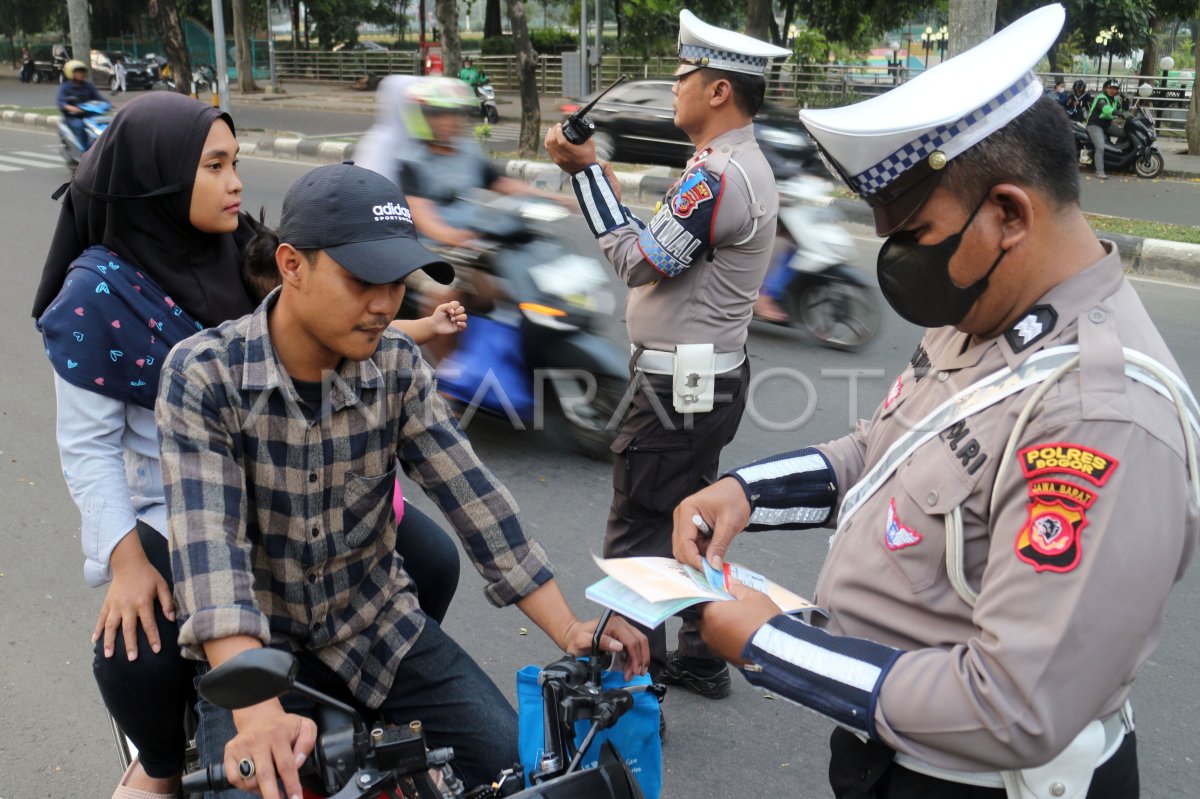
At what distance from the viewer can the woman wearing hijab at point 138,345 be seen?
212 centimetres

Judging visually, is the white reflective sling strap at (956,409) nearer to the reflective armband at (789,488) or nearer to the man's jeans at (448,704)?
the reflective armband at (789,488)

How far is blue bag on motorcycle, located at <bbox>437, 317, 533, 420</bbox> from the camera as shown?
16.9ft

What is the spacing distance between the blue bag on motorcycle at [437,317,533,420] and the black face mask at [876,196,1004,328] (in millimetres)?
3637

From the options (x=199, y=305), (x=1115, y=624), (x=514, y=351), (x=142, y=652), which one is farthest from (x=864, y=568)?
(x=514, y=351)

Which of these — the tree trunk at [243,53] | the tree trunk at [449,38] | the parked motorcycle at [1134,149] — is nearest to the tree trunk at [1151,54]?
the parked motorcycle at [1134,149]

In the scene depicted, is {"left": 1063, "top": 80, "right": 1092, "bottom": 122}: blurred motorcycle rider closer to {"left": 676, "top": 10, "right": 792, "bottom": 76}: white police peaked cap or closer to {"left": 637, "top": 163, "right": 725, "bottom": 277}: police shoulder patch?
{"left": 676, "top": 10, "right": 792, "bottom": 76}: white police peaked cap

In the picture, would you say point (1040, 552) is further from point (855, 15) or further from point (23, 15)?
point (23, 15)

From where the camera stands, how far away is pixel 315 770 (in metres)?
1.70

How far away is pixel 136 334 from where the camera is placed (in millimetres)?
Result: 2301

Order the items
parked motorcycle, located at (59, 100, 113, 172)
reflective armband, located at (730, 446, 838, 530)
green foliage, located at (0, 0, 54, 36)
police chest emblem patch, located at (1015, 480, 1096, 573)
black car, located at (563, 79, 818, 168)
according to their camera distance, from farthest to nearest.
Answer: green foliage, located at (0, 0, 54, 36) < black car, located at (563, 79, 818, 168) < parked motorcycle, located at (59, 100, 113, 172) < reflective armband, located at (730, 446, 838, 530) < police chest emblem patch, located at (1015, 480, 1096, 573)

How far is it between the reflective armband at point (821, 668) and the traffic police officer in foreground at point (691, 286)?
169cm

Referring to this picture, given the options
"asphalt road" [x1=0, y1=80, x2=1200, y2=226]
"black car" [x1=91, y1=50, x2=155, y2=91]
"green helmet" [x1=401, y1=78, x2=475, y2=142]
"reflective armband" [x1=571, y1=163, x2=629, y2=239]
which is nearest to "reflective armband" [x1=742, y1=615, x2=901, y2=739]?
"reflective armband" [x1=571, y1=163, x2=629, y2=239]

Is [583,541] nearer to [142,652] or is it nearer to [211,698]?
[142,652]

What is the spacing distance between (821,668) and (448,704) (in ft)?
2.98
